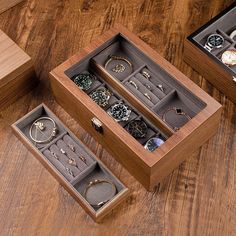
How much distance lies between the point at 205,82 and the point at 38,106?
1.99 feet

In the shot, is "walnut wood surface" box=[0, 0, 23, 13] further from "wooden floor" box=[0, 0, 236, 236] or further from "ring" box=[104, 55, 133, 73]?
"ring" box=[104, 55, 133, 73]

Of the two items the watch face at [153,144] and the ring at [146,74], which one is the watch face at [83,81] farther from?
the watch face at [153,144]

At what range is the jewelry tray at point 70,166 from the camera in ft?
5.64

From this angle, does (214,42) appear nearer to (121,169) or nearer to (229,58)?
(229,58)

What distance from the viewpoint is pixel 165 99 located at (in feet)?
5.98

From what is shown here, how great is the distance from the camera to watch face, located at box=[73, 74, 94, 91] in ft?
6.17

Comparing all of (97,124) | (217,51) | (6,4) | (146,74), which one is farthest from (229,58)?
(6,4)

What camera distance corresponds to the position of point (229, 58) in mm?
1925

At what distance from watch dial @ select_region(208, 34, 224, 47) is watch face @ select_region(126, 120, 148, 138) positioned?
15.9 inches

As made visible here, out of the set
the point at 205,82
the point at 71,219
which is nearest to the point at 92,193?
the point at 71,219

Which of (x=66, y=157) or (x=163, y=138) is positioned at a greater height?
(x=66, y=157)

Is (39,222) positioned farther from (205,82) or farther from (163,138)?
(205,82)

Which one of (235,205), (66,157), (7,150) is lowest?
(235,205)

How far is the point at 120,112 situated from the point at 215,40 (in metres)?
0.45
